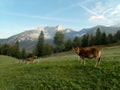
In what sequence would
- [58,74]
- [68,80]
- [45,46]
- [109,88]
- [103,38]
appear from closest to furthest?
[109,88] < [68,80] < [58,74] < [103,38] < [45,46]

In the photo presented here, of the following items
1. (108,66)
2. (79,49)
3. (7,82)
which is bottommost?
(7,82)

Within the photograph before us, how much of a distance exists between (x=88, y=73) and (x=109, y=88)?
11.4 ft

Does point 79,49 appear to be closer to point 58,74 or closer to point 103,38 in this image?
point 58,74

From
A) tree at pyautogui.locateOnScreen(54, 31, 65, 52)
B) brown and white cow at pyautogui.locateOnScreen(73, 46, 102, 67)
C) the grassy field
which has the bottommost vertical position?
the grassy field

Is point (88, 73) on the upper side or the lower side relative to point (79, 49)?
lower

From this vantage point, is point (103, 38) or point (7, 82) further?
point (103, 38)

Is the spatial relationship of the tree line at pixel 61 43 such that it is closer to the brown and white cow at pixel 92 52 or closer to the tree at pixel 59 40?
the tree at pixel 59 40

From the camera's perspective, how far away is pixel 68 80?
18.4 meters

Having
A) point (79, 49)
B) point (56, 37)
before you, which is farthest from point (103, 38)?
point (79, 49)

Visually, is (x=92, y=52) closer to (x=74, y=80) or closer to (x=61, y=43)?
(x=74, y=80)

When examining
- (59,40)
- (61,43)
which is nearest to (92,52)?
(59,40)

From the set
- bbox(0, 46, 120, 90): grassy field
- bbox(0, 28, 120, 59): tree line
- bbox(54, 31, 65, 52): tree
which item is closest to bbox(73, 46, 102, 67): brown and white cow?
bbox(0, 46, 120, 90): grassy field

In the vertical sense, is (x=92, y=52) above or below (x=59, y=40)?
below

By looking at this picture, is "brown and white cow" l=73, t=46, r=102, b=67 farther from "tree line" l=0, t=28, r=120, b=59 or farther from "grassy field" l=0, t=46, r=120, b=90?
"tree line" l=0, t=28, r=120, b=59
